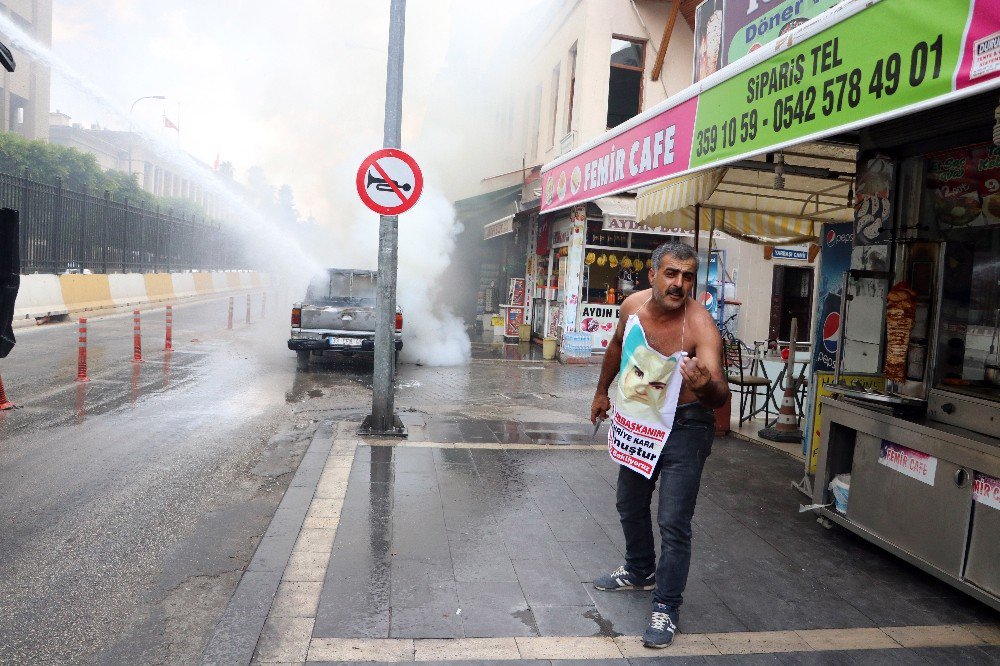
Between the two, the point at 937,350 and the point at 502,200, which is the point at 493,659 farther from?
the point at 502,200

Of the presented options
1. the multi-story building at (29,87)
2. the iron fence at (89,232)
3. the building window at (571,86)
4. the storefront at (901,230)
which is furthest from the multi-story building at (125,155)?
the storefront at (901,230)

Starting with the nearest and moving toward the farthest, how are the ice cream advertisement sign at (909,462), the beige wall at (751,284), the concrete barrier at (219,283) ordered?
1. the ice cream advertisement sign at (909,462)
2. the beige wall at (751,284)
3. the concrete barrier at (219,283)

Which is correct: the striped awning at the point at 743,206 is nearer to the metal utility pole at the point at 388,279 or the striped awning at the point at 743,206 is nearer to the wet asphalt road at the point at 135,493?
the metal utility pole at the point at 388,279

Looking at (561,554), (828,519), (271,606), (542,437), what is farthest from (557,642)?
(542,437)

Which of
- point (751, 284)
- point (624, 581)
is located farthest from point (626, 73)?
point (624, 581)

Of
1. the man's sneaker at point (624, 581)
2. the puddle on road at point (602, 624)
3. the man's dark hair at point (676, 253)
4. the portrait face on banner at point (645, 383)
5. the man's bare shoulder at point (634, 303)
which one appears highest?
the man's dark hair at point (676, 253)

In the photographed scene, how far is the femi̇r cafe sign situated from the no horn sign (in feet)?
7.32

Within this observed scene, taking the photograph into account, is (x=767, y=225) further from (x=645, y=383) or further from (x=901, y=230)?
(x=645, y=383)

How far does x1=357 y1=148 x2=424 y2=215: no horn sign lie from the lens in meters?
7.12

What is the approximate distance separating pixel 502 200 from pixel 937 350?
56.1 ft

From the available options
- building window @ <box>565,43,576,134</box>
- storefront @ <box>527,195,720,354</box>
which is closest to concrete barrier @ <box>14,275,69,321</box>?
storefront @ <box>527,195,720,354</box>

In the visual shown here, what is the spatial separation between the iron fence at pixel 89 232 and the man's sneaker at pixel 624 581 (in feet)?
53.0

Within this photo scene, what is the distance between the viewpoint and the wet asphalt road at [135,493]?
355cm

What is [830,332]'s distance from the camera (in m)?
6.66
